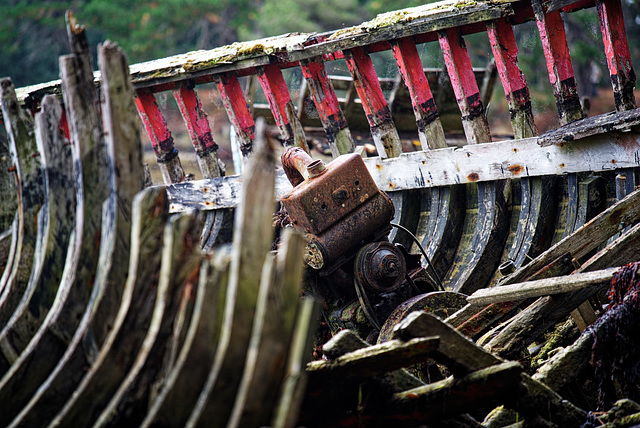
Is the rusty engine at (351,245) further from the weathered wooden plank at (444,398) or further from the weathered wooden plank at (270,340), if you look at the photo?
the weathered wooden plank at (270,340)

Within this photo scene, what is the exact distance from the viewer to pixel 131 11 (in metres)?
22.7

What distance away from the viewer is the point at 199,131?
8.70 m

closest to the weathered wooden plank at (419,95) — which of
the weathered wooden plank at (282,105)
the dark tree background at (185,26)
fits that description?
the weathered wooden plank at (282,105)

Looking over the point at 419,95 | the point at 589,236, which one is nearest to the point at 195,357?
the point at 589,236

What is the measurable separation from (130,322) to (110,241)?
0.37m

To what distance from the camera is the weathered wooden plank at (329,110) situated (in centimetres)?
783

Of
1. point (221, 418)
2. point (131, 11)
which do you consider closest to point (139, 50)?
point (131, 11)

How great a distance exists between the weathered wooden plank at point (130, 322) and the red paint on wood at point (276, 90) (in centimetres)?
593

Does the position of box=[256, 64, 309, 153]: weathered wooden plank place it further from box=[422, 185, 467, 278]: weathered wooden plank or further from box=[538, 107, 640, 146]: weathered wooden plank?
box=[538, 107, 640, 146]: weathered wooden plank

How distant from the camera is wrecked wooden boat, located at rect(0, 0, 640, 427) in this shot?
1966 mm

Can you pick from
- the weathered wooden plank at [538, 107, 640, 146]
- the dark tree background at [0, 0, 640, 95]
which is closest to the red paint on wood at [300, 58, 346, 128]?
the weathered wooden plank at [538, 107, 640, 146]

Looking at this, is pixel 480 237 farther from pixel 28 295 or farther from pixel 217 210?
pixel 28 295

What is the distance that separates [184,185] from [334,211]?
4.19 m

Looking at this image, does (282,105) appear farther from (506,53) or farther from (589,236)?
(589,236)
